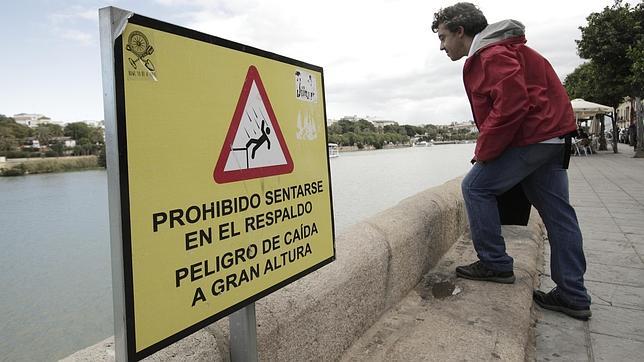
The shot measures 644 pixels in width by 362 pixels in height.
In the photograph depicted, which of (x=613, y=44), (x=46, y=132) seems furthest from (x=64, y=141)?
(x=613, y=44)

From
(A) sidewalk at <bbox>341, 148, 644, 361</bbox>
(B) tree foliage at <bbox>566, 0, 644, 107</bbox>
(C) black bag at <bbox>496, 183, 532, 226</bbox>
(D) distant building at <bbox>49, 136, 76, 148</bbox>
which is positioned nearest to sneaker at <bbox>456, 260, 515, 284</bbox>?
(A) sidewalk at <bbox>341, 148, 644, 361</bbox>

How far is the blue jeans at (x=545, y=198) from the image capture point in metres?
1.99

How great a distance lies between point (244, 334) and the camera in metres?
0.97

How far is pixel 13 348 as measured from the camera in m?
4.14

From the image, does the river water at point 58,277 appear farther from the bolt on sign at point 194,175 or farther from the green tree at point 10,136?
the green tree at point 10,136

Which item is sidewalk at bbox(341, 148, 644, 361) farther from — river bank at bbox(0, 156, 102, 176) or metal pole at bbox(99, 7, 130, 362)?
river bank at bbox(0, 156, 102, 176)

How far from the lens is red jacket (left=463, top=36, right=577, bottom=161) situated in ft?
6.11

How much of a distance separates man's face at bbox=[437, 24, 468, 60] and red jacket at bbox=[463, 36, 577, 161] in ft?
0.74

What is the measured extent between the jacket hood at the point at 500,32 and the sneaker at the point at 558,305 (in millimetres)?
1329

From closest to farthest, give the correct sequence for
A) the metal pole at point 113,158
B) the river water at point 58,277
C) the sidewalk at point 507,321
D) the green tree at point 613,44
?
1. the metal pole at point 113,158
2. the sidewalk at point 507,321
3. the river water at point 58,277
4. the green tree at point 613,44

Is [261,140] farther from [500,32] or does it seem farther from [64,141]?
[64,141]

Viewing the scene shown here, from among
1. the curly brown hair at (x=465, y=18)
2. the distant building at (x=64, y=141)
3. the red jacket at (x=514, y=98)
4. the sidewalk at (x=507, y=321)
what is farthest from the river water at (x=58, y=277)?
the distant building at (x=64, y=141)

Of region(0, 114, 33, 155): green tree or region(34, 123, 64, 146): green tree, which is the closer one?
region(0, 114, 33, 155): green tree

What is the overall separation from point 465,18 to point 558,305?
1586mm
